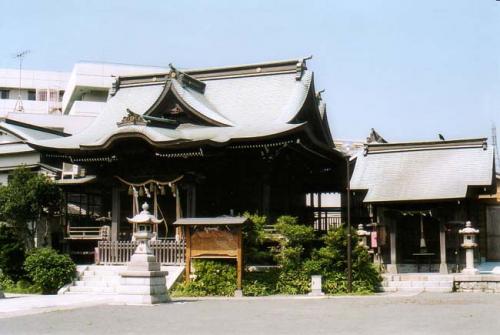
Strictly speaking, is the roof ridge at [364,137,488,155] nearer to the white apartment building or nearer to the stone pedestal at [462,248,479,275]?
the stone pedestal at [462,248,479,275]

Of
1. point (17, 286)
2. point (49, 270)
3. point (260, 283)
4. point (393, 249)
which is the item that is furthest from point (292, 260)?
point (17, 286)

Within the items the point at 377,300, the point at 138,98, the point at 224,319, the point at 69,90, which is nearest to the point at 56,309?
the point at 224,319

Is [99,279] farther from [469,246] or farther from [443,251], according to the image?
[469,246]

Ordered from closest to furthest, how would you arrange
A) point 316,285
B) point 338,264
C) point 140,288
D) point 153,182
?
point 140,288 < point 316,285 < point 338,264 < point 153,182

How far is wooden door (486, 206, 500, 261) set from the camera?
3388 centimetres

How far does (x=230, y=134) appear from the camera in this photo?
28.8m

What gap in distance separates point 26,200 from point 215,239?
912cm

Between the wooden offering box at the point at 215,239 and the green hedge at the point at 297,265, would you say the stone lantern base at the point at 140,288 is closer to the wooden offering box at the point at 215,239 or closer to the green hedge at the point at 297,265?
the wooden offering box at the point at 215,239

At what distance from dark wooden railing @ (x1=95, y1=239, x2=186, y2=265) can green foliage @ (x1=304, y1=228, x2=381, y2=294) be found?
524cm

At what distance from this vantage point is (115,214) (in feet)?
97.5

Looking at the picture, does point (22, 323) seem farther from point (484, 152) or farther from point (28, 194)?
point (484, 152)

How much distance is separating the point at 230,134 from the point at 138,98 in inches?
344

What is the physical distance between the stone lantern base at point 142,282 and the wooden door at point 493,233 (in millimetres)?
18925

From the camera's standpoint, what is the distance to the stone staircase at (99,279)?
25.6 meters
